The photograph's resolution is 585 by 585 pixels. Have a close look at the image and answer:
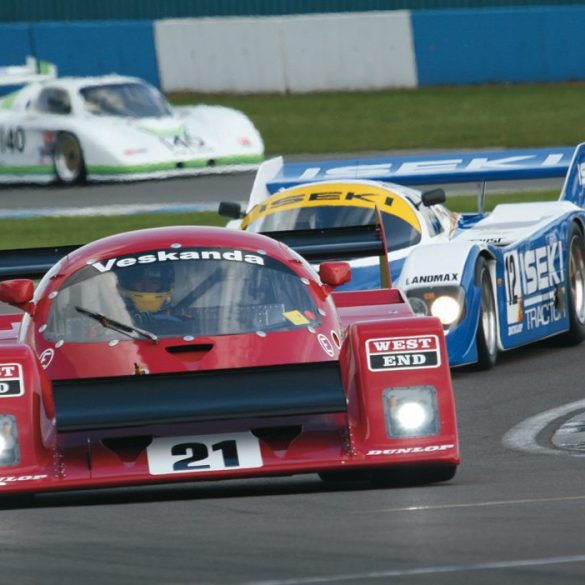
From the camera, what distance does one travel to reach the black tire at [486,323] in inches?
480

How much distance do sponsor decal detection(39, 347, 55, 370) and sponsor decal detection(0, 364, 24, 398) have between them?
424mm

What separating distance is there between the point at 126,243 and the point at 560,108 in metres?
20.5

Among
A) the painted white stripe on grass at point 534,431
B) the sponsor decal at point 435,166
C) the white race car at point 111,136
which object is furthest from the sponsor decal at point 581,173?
the white race car at point 111,136

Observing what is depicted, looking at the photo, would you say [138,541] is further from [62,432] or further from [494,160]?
[494,160]

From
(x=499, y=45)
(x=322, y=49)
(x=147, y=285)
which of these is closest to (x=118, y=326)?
(x=147, y=285)

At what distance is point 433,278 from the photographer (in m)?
12.0

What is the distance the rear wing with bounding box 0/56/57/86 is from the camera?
86.3ft

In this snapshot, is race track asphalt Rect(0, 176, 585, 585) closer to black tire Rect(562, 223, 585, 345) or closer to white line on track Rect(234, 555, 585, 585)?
white line on track Rect(234, 555, 585, 585)

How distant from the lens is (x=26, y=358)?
796cm

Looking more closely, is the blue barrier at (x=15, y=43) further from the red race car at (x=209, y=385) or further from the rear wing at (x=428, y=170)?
the red race car at (x=209, y=385)

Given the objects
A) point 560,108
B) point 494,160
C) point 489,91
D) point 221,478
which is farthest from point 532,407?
point 489,91

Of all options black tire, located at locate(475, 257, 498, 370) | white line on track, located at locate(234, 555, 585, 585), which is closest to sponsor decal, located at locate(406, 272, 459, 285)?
black tire, located at locate(475, 257, 498, 370)

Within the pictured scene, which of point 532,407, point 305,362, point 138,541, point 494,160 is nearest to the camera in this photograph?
point 138,541

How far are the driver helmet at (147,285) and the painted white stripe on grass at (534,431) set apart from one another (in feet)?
6.24
